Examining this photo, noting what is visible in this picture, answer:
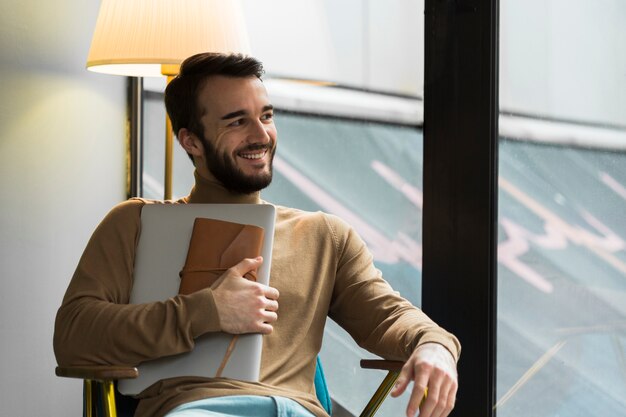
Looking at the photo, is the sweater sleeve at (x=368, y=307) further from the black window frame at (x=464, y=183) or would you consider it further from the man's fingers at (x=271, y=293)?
the black window frame at (x=464, y=183)

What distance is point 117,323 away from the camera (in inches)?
77.6

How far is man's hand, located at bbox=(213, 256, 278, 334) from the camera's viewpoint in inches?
78.0

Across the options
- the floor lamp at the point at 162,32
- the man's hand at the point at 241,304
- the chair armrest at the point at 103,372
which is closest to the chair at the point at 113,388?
the chair armrest at the point at 103,372

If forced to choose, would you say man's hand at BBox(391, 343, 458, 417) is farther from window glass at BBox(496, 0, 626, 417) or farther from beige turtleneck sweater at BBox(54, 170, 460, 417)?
window glass at BBox(496, 0, 626, 417)

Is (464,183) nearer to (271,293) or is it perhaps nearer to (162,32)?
(271,293)

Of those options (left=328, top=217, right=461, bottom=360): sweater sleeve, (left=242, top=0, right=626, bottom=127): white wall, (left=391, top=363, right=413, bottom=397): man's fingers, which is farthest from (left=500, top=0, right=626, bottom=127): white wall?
(left=391, top=363, right=413, bottom=397): man's fingers

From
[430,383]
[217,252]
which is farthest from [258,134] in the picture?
[430,383]

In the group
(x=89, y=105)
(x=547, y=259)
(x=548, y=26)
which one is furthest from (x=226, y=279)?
(x=89, y=105)

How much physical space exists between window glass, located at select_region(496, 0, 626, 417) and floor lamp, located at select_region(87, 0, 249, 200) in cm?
80

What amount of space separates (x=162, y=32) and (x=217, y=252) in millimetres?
822

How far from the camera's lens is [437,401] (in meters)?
1.72

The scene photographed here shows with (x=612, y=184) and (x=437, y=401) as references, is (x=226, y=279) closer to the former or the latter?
(x=437, y=401)

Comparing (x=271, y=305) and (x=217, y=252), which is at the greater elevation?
(x=217, y=252)

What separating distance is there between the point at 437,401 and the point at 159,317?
0.63m
